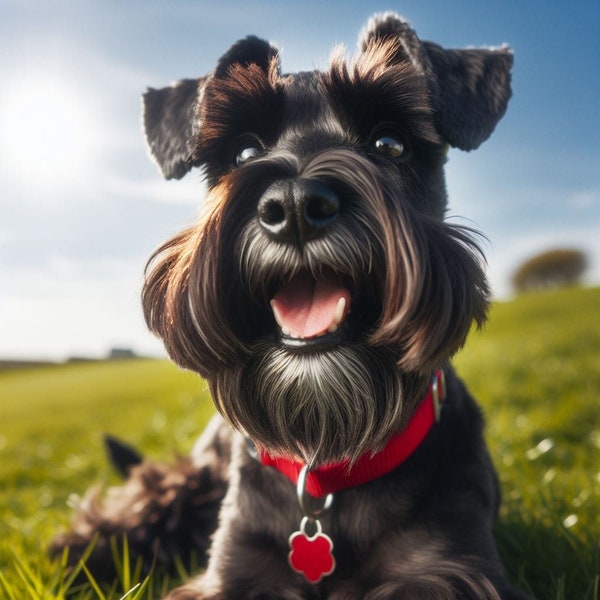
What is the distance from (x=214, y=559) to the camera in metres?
2.26

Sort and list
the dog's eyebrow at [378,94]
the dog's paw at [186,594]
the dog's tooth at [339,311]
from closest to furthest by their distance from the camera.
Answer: the dog's tooth at [339,311], the dog's eyebrow at [378,94], the dog's paw at [186,594]

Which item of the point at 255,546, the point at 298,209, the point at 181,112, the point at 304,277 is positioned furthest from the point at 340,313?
the point at 181,112

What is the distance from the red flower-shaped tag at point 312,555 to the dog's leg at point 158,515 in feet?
3.53

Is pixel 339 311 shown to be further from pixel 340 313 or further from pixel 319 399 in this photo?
pixel 319 399

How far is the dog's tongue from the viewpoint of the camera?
177cm

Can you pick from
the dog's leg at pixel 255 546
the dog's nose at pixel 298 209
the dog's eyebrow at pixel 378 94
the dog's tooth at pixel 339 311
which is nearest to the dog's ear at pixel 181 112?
the dog's eyebrow at pixel 378 94

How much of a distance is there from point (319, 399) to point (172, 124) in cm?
129

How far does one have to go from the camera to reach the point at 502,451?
4344 mm

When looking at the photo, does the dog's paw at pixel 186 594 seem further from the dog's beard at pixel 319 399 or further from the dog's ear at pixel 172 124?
the dog's ear at pixel 172 124

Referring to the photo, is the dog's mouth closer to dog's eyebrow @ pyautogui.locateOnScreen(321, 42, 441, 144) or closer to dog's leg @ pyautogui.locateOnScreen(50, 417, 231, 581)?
dog's eyebrow @ pyautogui.locateOnScreen(321, 42, 441, 144)

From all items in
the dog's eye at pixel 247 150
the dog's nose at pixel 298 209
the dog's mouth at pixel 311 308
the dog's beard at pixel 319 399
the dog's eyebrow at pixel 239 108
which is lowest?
the dog's beard at pixel 319 399

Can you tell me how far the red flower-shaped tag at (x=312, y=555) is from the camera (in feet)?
6.46

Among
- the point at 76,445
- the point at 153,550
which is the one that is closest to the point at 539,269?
the point at 76,445

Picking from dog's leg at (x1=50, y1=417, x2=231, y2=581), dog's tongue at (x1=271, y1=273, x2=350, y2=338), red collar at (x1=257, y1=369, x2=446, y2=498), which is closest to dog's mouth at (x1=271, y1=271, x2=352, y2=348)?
dog's tongue at (x1=271, y1=273, x2=350, y2=338)
